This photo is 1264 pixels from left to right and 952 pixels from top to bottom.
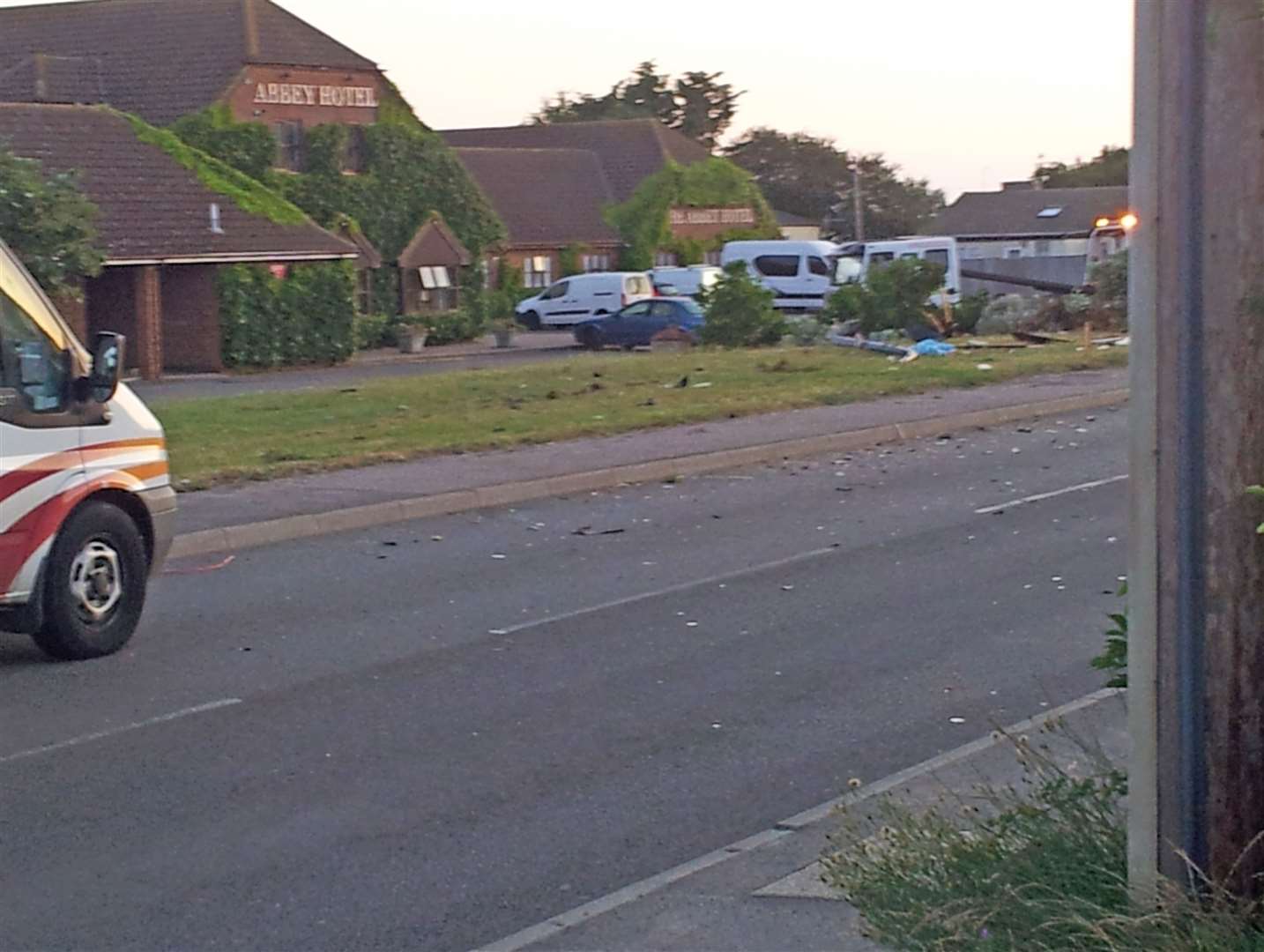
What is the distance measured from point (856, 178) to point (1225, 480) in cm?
9119

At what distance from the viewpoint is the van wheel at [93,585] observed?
9.62 meters

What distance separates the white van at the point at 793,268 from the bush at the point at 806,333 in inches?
530

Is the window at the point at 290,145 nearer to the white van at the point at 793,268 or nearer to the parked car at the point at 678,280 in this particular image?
the parked car at the point at 678,280

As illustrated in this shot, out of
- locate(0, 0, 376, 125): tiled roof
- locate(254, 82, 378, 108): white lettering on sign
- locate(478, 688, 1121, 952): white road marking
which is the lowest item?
locate(478, 688, 1121, 952): white road marking

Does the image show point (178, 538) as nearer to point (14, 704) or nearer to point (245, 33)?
point (14, 704)

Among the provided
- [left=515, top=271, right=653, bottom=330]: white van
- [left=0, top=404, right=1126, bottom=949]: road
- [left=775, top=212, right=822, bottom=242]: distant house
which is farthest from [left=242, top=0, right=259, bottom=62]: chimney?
[left=775, top=212, right=822, bottom=242]: distant house

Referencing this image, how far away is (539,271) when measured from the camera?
212ft

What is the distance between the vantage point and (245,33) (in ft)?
158

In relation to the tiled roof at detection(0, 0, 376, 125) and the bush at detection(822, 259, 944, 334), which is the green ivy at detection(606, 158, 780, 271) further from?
the bush at detection(822, 259, 944, 334)

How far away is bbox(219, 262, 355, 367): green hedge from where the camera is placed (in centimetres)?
4166

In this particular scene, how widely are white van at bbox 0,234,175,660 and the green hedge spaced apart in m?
32.0

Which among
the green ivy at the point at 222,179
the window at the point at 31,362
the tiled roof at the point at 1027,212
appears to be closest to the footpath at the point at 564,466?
the window at the point at 31,362

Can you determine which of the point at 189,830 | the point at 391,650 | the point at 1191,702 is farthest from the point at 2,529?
the point at 1191,702

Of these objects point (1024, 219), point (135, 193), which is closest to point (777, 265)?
point (135, 193)
